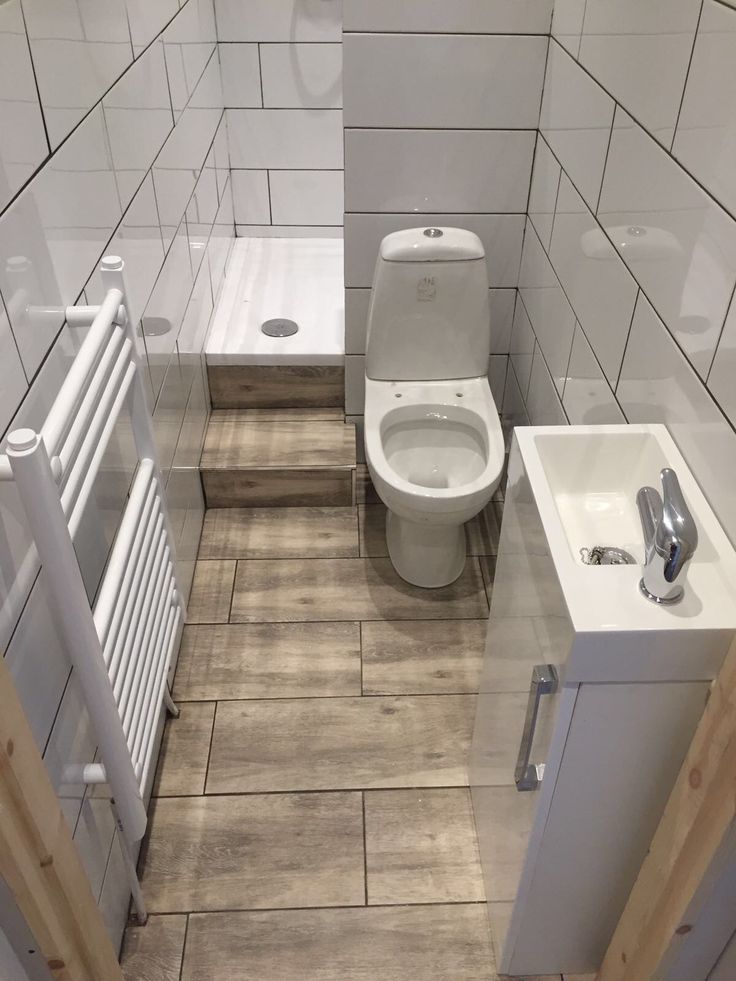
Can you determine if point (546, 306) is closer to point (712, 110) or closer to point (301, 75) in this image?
point (712, 110)

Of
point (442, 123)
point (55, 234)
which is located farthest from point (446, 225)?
point (55, 234)

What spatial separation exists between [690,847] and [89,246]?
1261mm

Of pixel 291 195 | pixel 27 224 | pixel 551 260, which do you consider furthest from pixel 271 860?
pixel 291 195

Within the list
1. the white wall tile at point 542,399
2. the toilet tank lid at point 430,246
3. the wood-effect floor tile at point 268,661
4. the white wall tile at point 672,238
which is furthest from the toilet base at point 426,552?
the white wall tile at point 672,238

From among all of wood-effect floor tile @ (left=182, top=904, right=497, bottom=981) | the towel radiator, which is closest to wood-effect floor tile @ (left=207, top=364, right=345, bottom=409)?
the towel radiator

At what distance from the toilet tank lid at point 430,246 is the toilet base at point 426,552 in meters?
0.69

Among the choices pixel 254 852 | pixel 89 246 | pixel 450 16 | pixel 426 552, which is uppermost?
pixel 450 16

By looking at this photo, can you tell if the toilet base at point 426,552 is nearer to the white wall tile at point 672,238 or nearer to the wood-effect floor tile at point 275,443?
the wood-effect floor tile at point 275,443

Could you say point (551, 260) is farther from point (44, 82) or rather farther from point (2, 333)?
point (2, 333)

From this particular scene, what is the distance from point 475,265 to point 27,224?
127 cm

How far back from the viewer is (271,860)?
66.5 inches

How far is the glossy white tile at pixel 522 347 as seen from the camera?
2156 millimetres

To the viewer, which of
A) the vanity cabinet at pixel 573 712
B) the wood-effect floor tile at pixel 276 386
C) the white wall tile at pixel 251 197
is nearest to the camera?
the vanity cabinet at pixel 573 712

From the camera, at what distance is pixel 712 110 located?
3.46 feet
